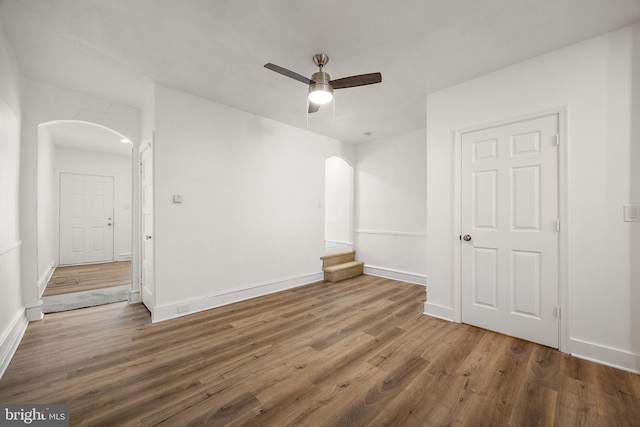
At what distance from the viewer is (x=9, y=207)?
2.53 meters

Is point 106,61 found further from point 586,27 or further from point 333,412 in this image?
point 586,27

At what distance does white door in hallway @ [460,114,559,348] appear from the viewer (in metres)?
2.48

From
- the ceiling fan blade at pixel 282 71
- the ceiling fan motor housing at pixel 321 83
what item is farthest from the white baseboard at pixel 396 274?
the ceiling fan blade at pixel 282 71

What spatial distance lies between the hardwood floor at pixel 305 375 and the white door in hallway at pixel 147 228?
417mm

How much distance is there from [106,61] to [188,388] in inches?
122

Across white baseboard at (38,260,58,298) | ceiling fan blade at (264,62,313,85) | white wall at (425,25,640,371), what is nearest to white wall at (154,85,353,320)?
ceiling fan blade at (264,62,313,85)

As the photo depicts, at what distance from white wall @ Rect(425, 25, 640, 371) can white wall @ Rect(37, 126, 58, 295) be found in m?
6.12

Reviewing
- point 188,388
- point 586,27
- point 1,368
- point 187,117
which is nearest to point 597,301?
point 586,27

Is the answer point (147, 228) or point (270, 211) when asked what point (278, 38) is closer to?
point (270, 211)

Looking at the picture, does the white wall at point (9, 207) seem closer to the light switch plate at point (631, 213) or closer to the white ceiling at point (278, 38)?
the white ceiling at point (278, 38)

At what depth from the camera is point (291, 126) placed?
451cm

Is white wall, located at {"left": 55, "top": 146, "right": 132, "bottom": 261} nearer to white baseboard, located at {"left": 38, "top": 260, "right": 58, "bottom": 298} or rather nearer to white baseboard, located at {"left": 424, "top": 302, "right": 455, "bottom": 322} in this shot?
white baseboard, located at {"left": 38, "top": 260, "right": 58, "bottom": 298}

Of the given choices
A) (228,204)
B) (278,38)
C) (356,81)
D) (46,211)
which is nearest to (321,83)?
(356,81)

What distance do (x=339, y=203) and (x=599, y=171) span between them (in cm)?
433
